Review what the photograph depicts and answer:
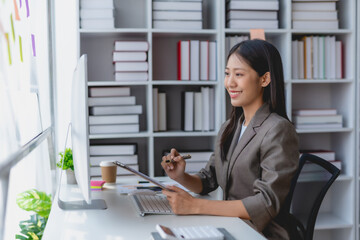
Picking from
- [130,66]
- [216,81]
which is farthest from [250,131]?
[130,66]

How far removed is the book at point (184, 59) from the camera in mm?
2936

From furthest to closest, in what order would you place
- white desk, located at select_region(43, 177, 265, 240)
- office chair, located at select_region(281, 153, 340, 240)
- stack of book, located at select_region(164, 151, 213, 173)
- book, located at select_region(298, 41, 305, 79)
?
book, located at select_region(298, 41, 305, 79)
stack of book, located at select_region(164, 151, 213, 173)
office chair, located at select_region(281, 153, 340, 240)
white desk, located at select_region(43, 177, 265, 240)

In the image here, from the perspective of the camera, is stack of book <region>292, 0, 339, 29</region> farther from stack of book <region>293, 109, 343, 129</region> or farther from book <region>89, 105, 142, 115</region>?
book <region>89, 105, 142, 115</region>

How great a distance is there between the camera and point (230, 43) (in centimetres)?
300

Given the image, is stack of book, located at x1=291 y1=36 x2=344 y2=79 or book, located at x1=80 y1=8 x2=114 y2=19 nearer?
book, located at x1=80 y1=8 x2=114 y2=19

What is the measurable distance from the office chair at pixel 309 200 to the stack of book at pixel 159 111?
123cm

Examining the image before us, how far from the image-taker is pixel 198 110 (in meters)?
2.99

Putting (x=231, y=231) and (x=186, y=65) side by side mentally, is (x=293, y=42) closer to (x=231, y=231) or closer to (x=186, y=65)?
(x=186, y=65)

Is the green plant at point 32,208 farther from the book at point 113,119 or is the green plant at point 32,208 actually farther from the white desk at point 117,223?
the book at point 113,119

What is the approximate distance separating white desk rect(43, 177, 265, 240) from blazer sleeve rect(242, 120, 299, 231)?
13 centimetres

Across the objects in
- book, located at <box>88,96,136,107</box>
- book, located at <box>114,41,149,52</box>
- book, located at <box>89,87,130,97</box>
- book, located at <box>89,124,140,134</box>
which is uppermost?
book, located at <box>114,41,149,52</box>

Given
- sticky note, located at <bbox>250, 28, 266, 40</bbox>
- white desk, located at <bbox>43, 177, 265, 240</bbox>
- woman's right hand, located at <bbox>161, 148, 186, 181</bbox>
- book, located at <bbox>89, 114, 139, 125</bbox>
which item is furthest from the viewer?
book, located at <bbox>89, 114, 139, 125</bbox>

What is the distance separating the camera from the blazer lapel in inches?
71.9

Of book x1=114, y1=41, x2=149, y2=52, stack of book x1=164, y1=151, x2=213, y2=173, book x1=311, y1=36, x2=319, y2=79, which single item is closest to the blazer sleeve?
stack of book x1=164, y1=151, x2=213, y2=173
